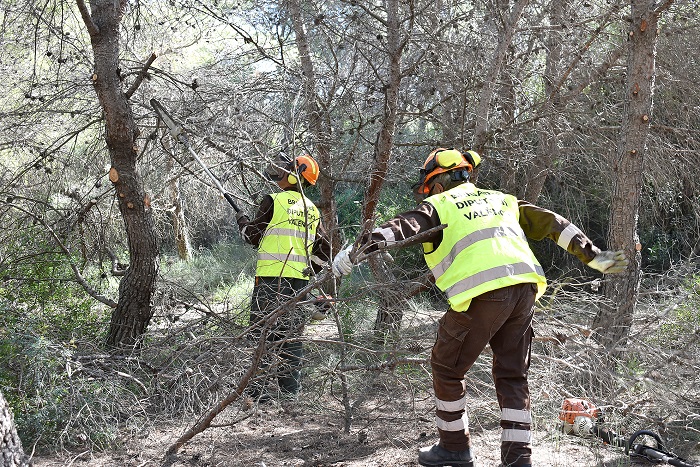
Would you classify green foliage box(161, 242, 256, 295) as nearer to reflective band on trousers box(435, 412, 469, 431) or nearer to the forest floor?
the forest floor

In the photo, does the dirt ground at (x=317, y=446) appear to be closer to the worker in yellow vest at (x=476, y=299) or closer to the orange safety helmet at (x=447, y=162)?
the worker in yellow vest at (x=476, y=299)

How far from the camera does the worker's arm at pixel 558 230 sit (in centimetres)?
376

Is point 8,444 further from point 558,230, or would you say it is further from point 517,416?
point 558,230

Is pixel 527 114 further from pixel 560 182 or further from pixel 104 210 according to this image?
pixel 104 210

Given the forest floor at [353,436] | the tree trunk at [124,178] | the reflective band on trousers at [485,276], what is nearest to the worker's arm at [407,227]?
the reflective band on trousers at [485,276]

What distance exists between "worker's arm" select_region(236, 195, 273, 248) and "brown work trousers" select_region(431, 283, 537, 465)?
6.93 feet

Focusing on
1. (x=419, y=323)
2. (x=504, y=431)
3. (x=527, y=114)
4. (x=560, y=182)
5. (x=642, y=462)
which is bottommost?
(x=642, y=462)

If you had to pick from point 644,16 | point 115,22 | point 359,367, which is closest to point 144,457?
point 359,367

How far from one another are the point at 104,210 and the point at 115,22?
1.87 metres

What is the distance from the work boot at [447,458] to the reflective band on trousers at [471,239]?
898 mm

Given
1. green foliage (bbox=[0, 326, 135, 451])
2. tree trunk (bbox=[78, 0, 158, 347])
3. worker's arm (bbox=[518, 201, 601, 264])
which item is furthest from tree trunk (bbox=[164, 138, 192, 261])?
worker's arm (bbox=[518, 201, 601, 264])

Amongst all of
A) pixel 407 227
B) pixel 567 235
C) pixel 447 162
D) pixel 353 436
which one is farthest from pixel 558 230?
pixel 353 436

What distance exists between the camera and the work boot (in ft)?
11.9

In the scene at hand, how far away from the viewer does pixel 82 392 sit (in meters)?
4.42
